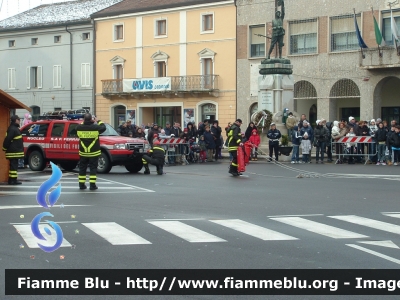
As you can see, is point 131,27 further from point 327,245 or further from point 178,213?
point 327,245

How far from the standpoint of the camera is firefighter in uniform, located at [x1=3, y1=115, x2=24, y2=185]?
20484 mm

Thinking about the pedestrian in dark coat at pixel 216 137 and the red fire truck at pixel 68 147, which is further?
the pedestrian in dark coat at pixel 216 137

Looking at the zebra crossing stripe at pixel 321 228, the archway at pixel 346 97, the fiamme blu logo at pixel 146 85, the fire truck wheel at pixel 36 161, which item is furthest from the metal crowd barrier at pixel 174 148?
the fiamme blu logo at pixel 146 85

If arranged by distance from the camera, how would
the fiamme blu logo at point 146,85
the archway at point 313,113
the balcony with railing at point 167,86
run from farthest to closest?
the fiamme blu logo at point 146,85 → the balcony with railing at point 167,86 → the archway at point 313,113

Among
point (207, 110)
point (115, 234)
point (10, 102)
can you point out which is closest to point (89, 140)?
point (10, 102)

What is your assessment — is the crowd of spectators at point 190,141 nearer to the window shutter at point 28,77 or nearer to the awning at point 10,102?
the awning at point 10,102

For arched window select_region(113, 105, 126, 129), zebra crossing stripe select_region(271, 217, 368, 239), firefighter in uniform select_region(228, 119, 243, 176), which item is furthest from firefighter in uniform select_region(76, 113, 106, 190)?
arched window select_region(113, 105, 126, 129)

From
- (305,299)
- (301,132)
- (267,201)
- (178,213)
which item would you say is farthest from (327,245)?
(301,132)

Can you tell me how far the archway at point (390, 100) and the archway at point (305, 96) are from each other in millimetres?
4000

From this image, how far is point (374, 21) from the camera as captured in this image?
4294 cm

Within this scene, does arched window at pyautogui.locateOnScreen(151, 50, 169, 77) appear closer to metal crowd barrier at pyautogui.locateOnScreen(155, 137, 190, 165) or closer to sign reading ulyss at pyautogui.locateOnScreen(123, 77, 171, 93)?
sign reading ulyss at pyautogui.locateOnScreen(123, 77, 171, 93)

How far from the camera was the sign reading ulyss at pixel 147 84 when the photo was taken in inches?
2169

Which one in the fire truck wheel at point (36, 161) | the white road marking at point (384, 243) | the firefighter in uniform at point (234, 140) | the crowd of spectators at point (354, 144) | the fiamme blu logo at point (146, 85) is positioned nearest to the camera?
the white road marking at point (384, 243)

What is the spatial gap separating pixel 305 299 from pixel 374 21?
123 ft
